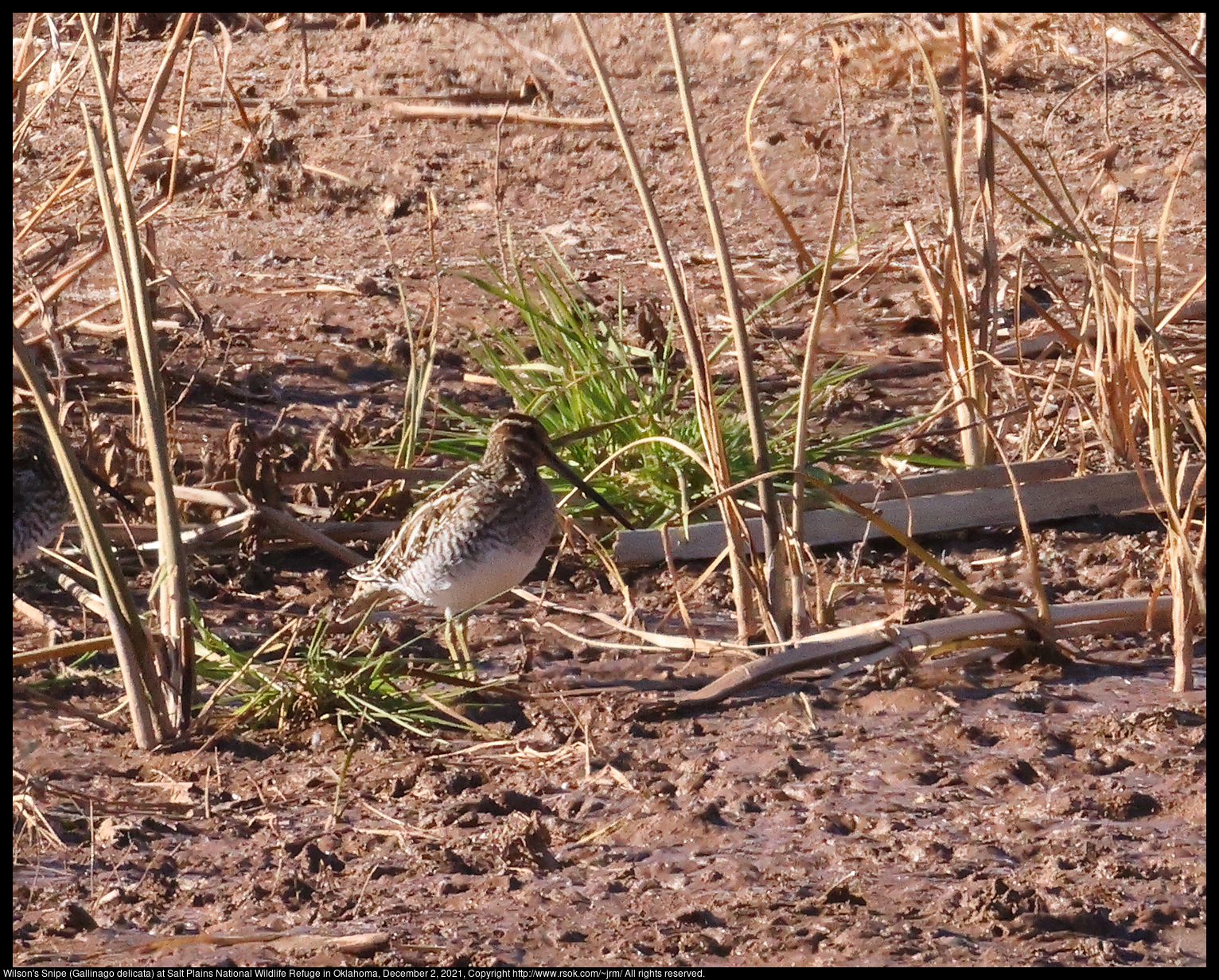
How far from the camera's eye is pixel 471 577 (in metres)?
5.52

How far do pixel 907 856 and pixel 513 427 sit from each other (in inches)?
91.8

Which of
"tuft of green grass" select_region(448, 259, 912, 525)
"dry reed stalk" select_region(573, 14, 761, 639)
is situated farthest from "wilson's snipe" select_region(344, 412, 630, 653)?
"dry reed stalk" select_region(573, 14, 761, 639)

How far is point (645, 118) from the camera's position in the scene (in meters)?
9.89

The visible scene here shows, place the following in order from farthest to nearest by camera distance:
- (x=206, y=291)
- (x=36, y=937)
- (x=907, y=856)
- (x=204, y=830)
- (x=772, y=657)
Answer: (x=206, y=291) < (x=772, y=657) < (x=204, y=830) < (x=907, y=856) < (x=36, y=937)

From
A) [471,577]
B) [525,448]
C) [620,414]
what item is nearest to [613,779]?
[471,577]

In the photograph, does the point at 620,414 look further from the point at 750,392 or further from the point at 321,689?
the point at 321,689

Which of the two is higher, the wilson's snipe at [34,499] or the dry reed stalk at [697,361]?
the dry reed stalk at [697,361]

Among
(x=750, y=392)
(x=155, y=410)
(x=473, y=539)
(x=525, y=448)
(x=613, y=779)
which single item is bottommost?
(x=613, y=779)

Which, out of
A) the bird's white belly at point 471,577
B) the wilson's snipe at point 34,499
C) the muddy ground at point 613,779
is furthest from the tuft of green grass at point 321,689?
the wilson's snipe at point 34,499

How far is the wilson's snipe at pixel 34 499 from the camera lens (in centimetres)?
579

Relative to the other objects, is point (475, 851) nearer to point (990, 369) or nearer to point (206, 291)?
point (990, 369)

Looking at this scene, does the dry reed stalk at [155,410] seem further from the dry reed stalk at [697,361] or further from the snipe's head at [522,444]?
the snipe's head at [522,444]

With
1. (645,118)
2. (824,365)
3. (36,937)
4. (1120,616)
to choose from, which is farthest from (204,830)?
(645,118)

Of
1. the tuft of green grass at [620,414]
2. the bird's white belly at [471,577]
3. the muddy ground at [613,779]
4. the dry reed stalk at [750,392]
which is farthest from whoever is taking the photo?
the tuft of green grass at [620,414]
